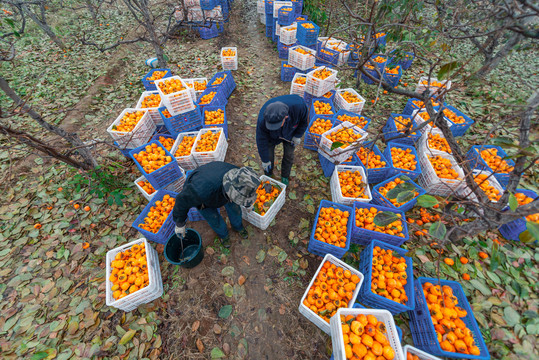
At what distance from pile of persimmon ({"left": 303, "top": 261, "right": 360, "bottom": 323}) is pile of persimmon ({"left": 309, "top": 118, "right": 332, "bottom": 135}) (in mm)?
3976

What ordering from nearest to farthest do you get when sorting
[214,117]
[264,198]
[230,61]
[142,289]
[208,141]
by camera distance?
[142,289], [264,198], [208,141], [214,117], [230,61]

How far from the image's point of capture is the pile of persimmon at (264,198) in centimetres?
501

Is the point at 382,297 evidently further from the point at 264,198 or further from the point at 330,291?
the point at 264,198

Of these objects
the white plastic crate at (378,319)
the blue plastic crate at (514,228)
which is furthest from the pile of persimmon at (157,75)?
the blue plastic crate at (514,228)

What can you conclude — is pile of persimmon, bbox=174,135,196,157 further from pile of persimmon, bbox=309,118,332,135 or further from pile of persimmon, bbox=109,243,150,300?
pile of persimmon, bbox=309,118,332,135

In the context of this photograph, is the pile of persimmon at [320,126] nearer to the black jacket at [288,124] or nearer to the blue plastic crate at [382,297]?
the black jacket at [288,124]

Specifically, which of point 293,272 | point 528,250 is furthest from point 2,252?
point 528,250

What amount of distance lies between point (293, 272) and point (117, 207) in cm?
498

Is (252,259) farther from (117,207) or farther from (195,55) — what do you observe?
(195,55)

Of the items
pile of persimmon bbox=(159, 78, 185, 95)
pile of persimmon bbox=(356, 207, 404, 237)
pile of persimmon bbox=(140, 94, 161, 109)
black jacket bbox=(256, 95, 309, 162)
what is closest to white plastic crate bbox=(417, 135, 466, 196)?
pile of persimmon bbox=(356, 207, 404, 237)

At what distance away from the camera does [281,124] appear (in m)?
4.29

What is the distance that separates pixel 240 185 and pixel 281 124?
1.76 m

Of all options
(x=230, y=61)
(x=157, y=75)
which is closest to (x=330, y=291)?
(x=157, y=75)

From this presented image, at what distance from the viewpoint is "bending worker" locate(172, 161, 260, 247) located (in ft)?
10.8
